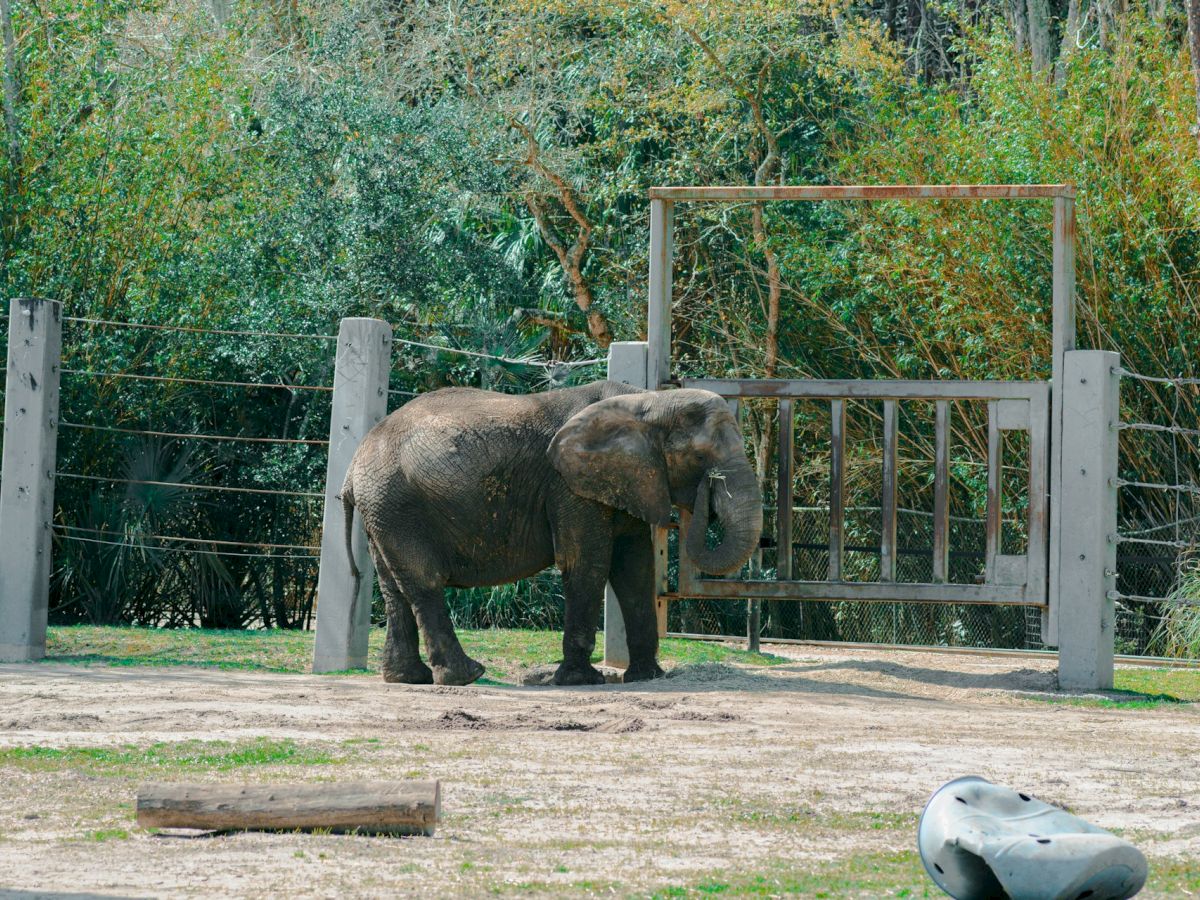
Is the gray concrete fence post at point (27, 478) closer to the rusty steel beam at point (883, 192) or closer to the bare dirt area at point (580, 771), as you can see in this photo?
the bare dirt area at point (580, 771)

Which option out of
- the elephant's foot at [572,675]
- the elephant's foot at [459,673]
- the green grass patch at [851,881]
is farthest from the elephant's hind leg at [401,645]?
the green grass patch at [851,881]

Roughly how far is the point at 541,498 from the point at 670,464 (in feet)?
2.26

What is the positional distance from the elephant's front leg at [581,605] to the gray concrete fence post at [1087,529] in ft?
8.08

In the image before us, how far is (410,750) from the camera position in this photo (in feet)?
20.5

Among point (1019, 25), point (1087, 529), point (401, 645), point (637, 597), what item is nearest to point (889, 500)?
point (1087, 529)

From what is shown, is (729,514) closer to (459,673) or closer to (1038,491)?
(459,673)

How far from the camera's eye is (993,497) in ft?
30.8

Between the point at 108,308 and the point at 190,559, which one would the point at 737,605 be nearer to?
the point at 190,559

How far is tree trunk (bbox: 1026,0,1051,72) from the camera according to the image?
17734 mm

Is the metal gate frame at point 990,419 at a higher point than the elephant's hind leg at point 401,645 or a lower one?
higher

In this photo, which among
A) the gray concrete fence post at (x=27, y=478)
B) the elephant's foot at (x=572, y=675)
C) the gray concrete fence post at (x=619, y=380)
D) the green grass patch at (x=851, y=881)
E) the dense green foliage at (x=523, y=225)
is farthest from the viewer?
the dense green foliage at (x=523, y=225)

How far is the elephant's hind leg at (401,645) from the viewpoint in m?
8.84

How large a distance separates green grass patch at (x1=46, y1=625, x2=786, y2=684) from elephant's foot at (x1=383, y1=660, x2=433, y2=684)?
0.36m

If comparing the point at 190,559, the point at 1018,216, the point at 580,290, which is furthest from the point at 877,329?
the point at 190,559
